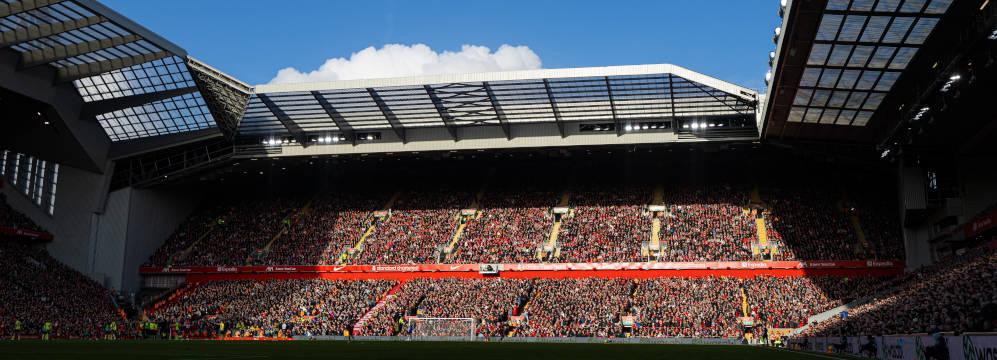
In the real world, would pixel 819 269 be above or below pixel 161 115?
below

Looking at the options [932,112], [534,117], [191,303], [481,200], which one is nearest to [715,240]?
[534,117]

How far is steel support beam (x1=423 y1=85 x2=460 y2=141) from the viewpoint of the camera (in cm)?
5269

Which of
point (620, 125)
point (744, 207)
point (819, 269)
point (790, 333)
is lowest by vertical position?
point (790, 333)

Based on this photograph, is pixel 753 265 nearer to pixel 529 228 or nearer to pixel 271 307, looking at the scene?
pixel 529 228

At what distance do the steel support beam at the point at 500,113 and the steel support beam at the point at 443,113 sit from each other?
3394 mm

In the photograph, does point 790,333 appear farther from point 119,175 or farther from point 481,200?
point 119,175

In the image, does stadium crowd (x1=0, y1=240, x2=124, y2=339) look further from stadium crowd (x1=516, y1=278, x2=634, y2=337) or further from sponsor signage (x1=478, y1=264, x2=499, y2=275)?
stadium crowd (x1=516, y1=278, x2=634, y2=337)

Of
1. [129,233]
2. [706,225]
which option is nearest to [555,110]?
[706,225]

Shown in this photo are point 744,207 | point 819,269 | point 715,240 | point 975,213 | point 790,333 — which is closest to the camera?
point 975,213

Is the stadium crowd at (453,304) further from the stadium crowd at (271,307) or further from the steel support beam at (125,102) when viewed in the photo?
the steel support beam at (125,102)

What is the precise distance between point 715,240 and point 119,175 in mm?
45104

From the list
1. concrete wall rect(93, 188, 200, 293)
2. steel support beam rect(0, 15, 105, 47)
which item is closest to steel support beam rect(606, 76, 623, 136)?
steel support beam rect(0, 15, 105, 47)

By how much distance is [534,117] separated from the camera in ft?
187

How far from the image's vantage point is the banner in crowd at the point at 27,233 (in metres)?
54.3
